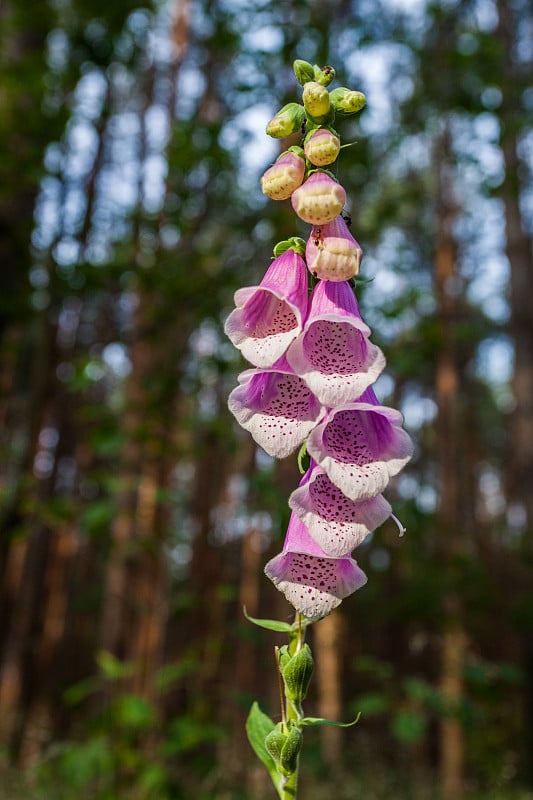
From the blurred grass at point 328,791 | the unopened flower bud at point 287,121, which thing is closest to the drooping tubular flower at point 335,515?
the unopened flower bud at point 287,121

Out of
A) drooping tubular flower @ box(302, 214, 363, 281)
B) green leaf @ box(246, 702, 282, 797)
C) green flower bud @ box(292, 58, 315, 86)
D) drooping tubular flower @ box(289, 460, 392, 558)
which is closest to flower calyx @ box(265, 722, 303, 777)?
green leaf @ box(246, 702, 282, 797)

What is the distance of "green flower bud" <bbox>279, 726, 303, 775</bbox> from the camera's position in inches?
40.0

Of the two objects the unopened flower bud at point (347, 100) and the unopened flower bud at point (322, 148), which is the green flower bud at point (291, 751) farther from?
the unopened flower bud at point (347, 100)

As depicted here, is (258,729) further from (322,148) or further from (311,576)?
(322,148)

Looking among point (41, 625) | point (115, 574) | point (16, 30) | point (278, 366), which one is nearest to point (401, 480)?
point (41, 625)

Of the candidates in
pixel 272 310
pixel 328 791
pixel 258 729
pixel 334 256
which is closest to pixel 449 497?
pixel 328 791

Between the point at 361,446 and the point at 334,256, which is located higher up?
the point at 334,256

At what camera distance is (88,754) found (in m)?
3.49

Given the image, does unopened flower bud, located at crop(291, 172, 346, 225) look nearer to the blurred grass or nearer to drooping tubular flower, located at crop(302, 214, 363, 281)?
drooping tubular flower, located at crop(302, 214, 363, 281)

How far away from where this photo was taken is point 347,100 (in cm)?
115

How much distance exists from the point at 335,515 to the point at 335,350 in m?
0.27

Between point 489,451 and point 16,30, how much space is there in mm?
20438

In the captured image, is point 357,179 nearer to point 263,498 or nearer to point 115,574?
point 263,498

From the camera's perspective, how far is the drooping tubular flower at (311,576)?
101 centimetres
